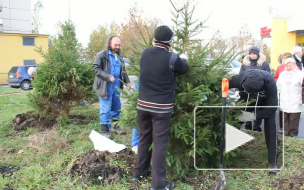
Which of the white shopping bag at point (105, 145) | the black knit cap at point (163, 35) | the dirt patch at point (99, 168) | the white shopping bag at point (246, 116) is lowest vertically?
the dirt patch at point (99, 168)

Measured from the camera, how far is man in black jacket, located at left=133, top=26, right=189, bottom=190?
3.14 meters

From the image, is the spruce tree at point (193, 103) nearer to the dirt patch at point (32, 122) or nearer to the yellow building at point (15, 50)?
the dirt patch at point (32, 122)

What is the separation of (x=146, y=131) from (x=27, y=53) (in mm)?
27987

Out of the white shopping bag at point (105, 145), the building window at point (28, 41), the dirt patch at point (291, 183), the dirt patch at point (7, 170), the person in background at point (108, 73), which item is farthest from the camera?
the building window at point (28, 41)

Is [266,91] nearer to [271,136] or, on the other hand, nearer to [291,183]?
[271,136]

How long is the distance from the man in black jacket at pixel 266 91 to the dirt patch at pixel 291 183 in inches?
10.9

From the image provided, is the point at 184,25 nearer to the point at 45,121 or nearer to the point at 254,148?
the point at 254,148

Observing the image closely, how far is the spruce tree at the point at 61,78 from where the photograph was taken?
6.06m

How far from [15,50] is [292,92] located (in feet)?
89.0

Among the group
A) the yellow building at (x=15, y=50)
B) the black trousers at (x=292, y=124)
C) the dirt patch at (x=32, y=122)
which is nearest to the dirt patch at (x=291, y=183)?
the black trousers at (x=292, y=124)

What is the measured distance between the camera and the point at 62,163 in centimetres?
394

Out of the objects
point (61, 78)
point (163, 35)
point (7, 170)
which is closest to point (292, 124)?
point (163, 35)

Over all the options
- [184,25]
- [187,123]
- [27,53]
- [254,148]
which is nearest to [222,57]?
[184,25]

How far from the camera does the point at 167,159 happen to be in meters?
3.53
